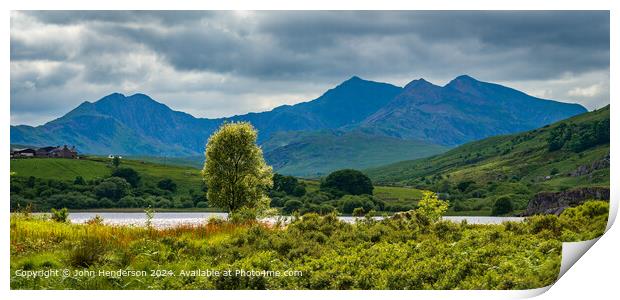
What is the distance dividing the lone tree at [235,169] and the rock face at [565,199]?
14536 millimetres

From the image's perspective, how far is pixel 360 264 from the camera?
82.0ft

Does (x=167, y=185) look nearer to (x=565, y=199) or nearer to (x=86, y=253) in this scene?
(x=565, y=199)

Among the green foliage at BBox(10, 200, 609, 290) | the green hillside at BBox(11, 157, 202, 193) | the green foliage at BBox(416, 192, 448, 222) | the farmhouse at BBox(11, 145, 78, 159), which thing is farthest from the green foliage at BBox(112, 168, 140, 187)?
the green foliage at BBox(416, 192, 448, 222)

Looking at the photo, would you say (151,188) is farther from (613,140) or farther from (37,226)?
(613,140)

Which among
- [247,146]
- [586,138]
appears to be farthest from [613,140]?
[586,138]

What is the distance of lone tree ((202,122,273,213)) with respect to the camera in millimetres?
39500

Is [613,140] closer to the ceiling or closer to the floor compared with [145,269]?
closer to the ceiling

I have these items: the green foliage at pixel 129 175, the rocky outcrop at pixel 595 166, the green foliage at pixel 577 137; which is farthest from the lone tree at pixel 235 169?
the green foliage at pixel 577 137

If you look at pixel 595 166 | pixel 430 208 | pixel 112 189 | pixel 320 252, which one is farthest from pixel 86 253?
pixel 595 166

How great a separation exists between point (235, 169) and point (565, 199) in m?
17.3

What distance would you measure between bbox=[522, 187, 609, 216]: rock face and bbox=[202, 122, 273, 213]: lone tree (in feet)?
47.7

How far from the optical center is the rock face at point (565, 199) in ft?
112

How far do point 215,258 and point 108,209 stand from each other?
45.6m

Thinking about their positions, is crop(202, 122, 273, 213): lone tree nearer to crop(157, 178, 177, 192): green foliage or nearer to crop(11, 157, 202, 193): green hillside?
crop(11, 157, 202, 193): green hillside
